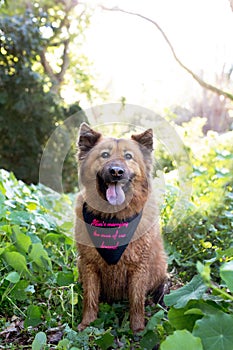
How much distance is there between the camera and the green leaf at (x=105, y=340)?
2.32m

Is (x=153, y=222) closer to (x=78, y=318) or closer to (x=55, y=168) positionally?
(x=78, y=318)

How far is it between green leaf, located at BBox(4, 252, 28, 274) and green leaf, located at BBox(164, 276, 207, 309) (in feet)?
3.61

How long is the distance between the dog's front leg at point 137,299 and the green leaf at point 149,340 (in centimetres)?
31

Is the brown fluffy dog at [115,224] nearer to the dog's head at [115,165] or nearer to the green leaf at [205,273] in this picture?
the dog's head at [115,165]

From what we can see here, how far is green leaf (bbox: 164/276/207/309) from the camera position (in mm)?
1959

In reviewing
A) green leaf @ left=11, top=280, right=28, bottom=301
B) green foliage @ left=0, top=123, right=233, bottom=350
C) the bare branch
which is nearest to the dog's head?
green foliage @ left=0, top=123, right=233, bottom=350

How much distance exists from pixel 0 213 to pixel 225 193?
1.95 m

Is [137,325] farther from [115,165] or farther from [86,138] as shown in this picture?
[86,138]

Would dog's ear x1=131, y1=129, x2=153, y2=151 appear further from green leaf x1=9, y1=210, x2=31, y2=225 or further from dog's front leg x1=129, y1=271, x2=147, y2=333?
green leaf x1=9, y1=210, x2=31, y2=225

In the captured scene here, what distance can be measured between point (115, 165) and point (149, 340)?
840mm

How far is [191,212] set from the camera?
3.98m

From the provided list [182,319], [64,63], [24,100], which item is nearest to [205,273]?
[182,319]

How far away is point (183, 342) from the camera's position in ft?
5.45

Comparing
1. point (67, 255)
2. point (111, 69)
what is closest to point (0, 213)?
point (67, 255)
